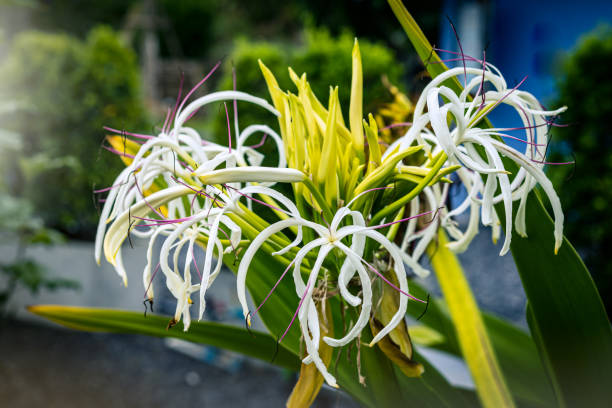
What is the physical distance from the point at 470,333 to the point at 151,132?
4.50 feet

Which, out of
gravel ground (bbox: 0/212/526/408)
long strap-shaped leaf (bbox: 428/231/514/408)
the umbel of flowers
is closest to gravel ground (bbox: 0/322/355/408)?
gravel ground (bbox: 0/212/526/408)

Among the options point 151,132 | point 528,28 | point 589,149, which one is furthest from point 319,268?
point 528,28

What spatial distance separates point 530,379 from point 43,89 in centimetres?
396

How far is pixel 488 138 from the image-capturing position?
0.45m

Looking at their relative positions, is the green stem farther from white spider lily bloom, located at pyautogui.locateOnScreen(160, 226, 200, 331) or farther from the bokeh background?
the bokeh background

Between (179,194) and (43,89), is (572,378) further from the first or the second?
(43,89)

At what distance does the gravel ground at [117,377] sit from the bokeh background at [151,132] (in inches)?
0.4

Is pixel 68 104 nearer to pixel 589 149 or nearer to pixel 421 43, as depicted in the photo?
pixel 589 149

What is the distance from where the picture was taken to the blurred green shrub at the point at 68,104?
369cm

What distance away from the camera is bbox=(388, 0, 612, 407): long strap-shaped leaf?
0.52 metres

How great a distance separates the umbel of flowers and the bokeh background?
355 millimetres

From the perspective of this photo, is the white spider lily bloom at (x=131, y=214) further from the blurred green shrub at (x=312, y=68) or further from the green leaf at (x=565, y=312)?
the blurred green shrub at (x=312, y=68)

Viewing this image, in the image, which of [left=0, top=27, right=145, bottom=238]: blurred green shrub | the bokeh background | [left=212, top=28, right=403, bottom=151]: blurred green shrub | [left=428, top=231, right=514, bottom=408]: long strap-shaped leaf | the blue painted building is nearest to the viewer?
[left=428, top=231, right=514, bottom=408]: long strap-shaped leaf

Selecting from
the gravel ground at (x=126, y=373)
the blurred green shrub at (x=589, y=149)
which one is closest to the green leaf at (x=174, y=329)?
the gravel ground at (x=126, y=373)
